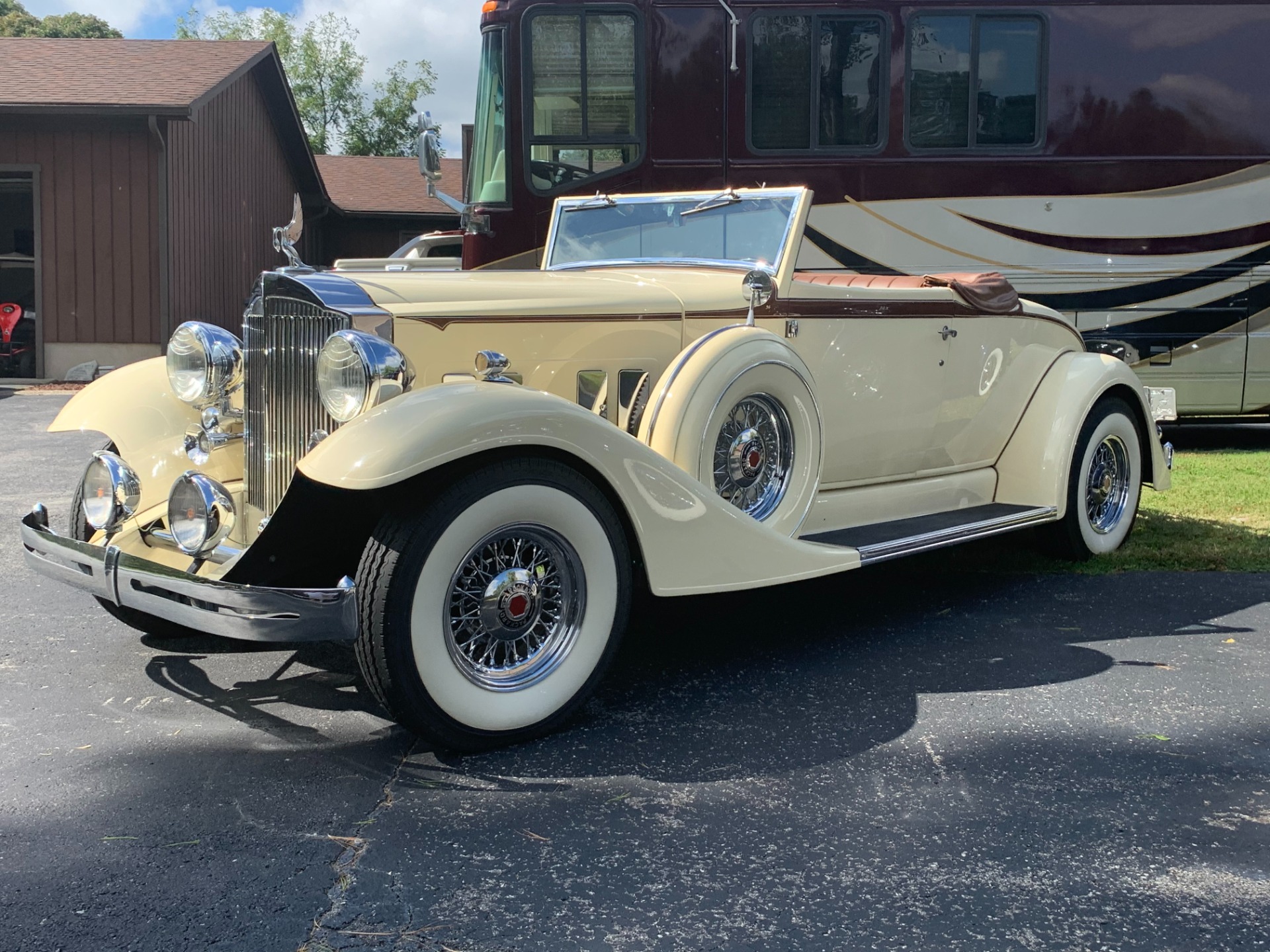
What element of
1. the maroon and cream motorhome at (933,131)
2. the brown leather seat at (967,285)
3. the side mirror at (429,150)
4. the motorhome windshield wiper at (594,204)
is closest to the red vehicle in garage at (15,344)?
the maroon and cream motorhome at (933,131)

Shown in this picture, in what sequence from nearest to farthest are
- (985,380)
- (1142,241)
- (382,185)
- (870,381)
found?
(870,381), (985,380), (1142,241), (382,185)

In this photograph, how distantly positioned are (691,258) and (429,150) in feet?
A: 8.33

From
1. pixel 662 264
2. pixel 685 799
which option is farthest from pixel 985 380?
pixel 685 799

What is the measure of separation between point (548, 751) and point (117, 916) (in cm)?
118

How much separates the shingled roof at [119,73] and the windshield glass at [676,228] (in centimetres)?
1171

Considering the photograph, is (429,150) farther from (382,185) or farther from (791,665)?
(382,185)

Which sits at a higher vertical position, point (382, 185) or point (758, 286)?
point (382, 185)

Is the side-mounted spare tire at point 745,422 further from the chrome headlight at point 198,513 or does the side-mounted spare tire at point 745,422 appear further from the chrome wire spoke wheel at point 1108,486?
the chrome wire spoke wheel at point 1108,486

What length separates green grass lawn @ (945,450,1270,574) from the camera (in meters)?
5.39

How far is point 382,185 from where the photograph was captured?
25.8m

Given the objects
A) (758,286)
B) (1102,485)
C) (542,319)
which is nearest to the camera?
(542,319)

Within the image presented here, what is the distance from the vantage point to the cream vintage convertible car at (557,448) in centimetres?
300

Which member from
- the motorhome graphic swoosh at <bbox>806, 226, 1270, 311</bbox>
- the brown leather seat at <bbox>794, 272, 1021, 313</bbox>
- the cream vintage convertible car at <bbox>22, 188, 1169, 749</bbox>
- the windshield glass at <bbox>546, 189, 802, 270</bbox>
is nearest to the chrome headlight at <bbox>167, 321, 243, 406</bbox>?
the cream vintage convertible car at <bbox>22, 188, 1169, 749</bbox>

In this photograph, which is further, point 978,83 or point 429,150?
point 978,83
